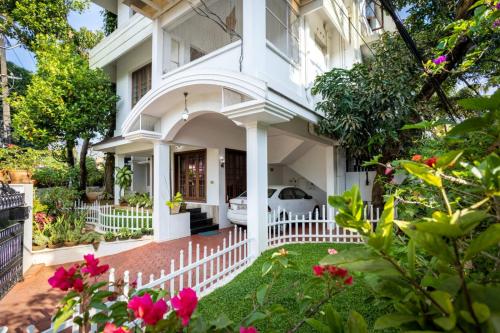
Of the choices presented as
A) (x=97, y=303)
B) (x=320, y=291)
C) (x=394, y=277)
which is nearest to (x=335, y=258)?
(x=394, y=277)

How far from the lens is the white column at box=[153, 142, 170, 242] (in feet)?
25.6

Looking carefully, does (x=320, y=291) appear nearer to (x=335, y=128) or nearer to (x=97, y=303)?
(x=97, y=303)

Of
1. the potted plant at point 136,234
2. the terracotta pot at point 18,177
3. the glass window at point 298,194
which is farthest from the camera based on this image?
the glass window at point 298,194

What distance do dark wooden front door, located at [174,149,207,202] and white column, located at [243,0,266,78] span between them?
215 inches

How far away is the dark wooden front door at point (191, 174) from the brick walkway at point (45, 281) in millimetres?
2404

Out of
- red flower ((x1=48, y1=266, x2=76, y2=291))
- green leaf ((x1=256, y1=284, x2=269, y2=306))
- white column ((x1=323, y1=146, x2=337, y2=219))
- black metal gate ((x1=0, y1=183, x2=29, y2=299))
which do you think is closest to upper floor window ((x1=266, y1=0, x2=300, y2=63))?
white column ((x1=323, y1=146, x2=337, y2=219))

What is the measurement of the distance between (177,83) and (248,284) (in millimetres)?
4649

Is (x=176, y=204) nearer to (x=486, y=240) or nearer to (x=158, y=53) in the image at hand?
(x=158, y=53)

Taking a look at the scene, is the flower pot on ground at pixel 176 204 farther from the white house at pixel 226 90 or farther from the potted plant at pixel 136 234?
the potted plant at pixel 136 234

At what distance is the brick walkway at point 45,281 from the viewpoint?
12.8 ft

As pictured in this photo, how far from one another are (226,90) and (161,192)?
3911mm

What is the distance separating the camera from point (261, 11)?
5395 millimetres

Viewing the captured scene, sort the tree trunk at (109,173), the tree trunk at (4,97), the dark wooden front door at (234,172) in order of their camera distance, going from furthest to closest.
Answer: the tree trunk at (109,173), the tree trunk at (4,97), the dark wooden front door at (234,172)

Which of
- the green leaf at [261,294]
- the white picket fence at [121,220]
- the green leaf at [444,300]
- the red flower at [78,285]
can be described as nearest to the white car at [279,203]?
the white picket fence at [121,220]
